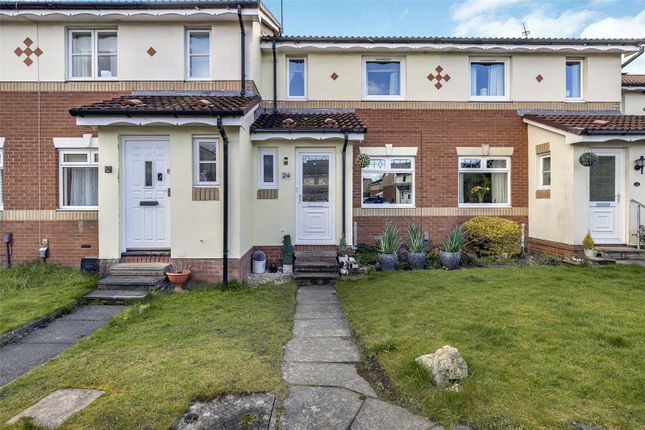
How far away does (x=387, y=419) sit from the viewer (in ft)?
9.96

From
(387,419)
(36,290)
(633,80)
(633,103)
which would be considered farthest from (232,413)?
(633,80)

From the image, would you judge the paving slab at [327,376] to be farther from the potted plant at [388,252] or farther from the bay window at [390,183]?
the bay window at [390,183]

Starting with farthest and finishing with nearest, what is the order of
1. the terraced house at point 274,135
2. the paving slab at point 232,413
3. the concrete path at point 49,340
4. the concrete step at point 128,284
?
the terraced house at point 274,135 < the concrete step at point 128,284 < the concrete path at point 49,340 < the paving slab at point 232,413

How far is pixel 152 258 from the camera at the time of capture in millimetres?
7949

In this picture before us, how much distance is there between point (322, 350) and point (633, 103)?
42.9 ft

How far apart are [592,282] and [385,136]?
19.9 ft

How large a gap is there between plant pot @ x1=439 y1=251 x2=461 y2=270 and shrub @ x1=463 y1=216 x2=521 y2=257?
1.19 metres

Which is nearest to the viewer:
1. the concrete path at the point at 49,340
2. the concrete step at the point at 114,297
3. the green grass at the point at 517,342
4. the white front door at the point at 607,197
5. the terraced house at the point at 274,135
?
the green grass at the point at 517,342

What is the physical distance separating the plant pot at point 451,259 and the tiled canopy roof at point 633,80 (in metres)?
8.10

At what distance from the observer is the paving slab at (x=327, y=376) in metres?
3.61

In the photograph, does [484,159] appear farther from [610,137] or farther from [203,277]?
[203,277]

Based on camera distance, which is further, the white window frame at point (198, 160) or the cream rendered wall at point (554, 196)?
the cream rendered wall at point (554, 196)

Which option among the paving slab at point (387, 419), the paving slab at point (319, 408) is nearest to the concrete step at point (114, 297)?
the paving slab at point (319, 408)

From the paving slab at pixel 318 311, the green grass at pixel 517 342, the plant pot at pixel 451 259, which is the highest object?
the plant pot at pixel 451 259
